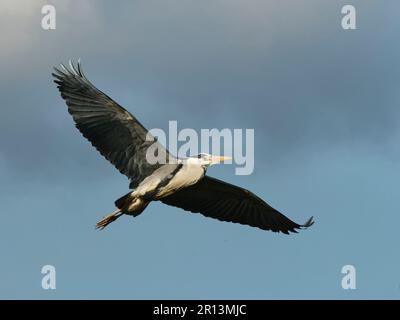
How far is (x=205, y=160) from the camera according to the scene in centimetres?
2486

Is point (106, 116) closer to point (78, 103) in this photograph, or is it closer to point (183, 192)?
point (78, 103)

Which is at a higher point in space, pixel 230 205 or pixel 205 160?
pixel 205 160

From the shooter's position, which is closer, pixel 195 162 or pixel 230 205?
pixel 195 162

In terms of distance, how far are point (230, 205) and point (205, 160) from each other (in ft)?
8.60

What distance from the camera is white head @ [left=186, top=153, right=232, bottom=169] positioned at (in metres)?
24.8

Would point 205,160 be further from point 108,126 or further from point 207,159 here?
point 108,126

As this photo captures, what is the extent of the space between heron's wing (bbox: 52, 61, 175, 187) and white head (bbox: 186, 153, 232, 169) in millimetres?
584

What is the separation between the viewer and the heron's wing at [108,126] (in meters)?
24.4

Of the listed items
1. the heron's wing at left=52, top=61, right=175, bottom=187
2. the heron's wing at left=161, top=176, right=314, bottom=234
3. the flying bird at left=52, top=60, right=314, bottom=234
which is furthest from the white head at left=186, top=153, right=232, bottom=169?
the heron's wing at left=161, top=176, right=314, bottom=234

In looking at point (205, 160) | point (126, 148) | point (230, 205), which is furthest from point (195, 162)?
point (230, 205)

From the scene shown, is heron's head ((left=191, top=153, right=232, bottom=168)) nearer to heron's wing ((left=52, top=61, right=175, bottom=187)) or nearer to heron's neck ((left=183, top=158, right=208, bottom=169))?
heron's neck ((left=183, top=158, right=208, bottom=169))
